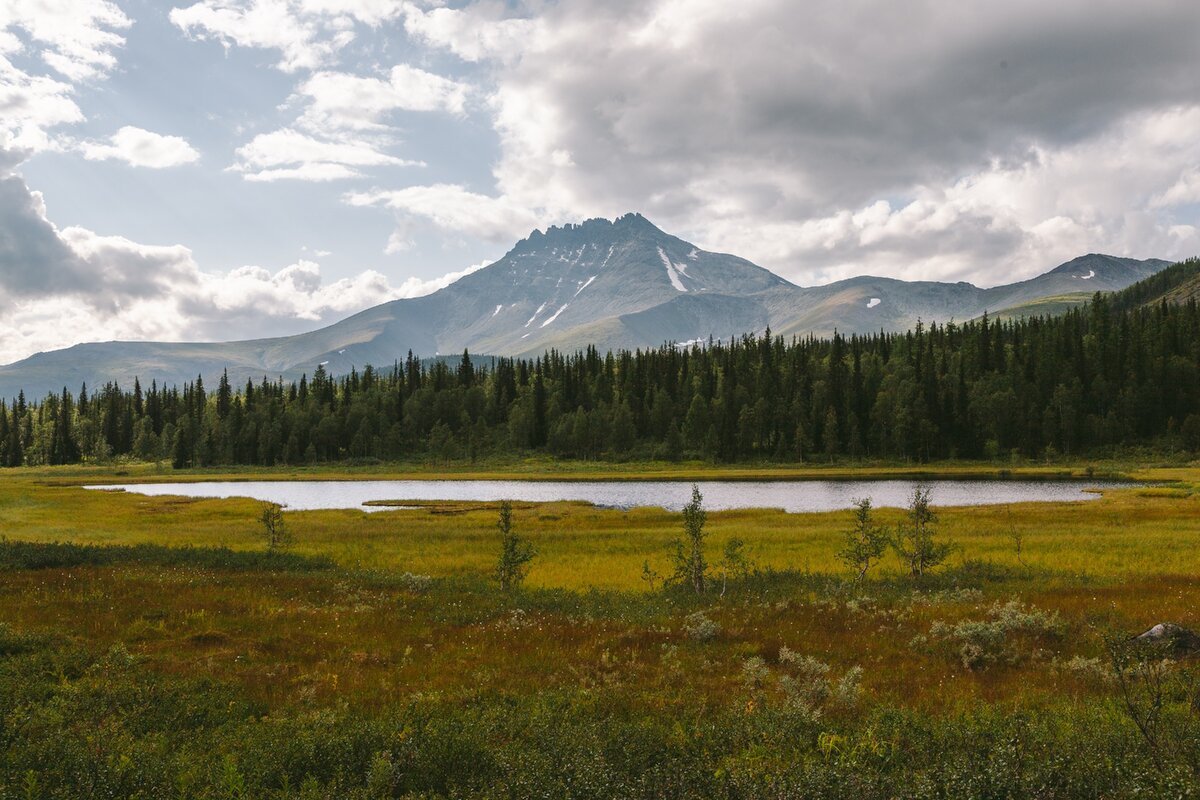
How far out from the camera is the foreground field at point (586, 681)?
9688 millimetres

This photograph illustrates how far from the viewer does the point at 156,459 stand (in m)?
193

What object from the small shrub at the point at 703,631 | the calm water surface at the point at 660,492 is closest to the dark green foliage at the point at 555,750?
the small shrub at the point at 703,631

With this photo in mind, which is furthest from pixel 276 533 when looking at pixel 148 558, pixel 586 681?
pixel 586 681

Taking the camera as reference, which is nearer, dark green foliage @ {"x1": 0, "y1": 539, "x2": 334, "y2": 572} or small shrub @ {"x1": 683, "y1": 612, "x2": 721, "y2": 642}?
small shrub @ {"x1": 683, "y1": 612, "x2": 721, "y2": 642}

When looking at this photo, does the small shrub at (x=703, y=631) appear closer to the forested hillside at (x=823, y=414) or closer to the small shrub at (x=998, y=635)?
the small shrub at (x=998, y=635)

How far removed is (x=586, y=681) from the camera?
15.8m

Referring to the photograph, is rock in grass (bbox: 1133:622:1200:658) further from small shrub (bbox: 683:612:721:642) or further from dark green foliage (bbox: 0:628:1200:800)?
small shrub (bbox: 683:612:721:642)

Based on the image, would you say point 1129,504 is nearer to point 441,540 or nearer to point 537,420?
point 441,540

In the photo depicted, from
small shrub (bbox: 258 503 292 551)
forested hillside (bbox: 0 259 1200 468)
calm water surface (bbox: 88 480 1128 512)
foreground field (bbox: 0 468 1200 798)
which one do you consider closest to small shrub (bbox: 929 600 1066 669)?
foreground field (bbox: 0 468 1200 798)

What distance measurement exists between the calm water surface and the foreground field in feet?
145

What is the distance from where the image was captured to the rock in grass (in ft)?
53.4

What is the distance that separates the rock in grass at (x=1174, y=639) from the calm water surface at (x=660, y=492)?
55.3 meters

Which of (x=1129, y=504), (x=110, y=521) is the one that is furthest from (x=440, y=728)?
(x=1129, y=504)

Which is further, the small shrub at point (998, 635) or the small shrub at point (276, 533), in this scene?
the small shrub at point (276, 533)
